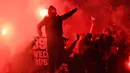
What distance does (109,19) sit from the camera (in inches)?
638

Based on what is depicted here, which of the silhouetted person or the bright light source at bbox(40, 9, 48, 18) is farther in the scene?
the bright light source at bbox(40, 9, 48, 18)

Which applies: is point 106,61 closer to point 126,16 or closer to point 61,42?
point 61,42

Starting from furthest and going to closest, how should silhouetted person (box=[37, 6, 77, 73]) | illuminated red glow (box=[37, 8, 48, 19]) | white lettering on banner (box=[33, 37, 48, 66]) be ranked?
illuminated red glow (box=[37, 8, 48, 19]) → silhouetted person (box=[37, 6, 77, 73]) → white lettering on banner (box=[33, 37, 48, 66])

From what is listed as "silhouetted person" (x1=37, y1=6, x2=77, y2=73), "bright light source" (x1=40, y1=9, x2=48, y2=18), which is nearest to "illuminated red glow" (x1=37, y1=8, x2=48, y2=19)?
"bright light source" (x1=40, y1=9, x2=48, y2=18)

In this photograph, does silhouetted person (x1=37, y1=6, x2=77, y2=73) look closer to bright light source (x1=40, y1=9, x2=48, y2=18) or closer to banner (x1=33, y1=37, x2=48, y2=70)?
banner (x1=33, y1=37, x2=48, y2=70)

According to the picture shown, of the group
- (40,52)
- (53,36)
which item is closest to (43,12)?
(53,36)

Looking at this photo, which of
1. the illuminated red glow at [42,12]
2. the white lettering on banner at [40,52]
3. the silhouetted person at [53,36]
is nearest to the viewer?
the white lettering on banner at [40,52]

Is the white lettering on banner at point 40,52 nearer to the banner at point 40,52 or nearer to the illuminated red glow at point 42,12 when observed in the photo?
the banner at point 40,52

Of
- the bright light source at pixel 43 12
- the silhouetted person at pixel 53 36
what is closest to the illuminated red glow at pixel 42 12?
the bright light source at pixel 43 12

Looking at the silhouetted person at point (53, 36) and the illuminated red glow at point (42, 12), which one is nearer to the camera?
the silhouetted person at point (53, 36)

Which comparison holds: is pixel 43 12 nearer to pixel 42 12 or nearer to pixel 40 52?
pixel 42 12

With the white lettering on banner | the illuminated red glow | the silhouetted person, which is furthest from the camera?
the illuminated red glow

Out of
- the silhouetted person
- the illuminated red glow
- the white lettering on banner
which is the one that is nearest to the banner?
the white lettering on banner

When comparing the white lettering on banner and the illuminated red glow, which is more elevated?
the illuminated red glow
